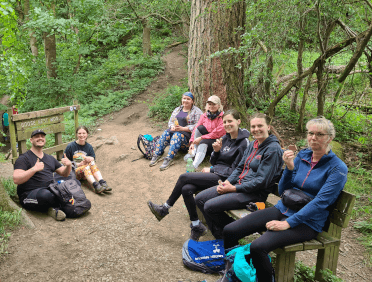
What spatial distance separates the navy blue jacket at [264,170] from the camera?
10.5 feet

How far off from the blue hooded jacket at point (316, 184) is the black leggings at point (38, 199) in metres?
3.30

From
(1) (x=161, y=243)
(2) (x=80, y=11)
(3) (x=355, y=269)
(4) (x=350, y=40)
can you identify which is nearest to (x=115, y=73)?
(2) (x=80, y=11)

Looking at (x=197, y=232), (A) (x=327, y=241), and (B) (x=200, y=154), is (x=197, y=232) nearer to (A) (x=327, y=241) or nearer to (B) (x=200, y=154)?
(A) (x=327, y=241)

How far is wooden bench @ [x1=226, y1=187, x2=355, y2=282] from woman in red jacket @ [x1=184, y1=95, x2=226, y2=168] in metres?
2.86

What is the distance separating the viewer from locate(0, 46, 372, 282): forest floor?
3.13 metres

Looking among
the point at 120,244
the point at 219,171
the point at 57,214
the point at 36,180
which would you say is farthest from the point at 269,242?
the point at 36,180

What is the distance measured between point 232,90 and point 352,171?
124 inches

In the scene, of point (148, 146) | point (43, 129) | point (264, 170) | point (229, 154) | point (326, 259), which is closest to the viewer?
point (326, 259)

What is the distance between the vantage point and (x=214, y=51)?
6.52 meters

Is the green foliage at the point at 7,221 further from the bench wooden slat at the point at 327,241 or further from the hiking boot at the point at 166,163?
the bench wooden slat at the point at 327,241

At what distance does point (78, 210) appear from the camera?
448cm

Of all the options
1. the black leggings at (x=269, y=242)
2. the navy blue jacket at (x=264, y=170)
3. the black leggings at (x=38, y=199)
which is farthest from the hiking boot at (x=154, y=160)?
the black leggings at (x=269, y=242)

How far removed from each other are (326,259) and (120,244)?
2.42m

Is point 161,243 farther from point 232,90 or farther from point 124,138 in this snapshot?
point 124,138
